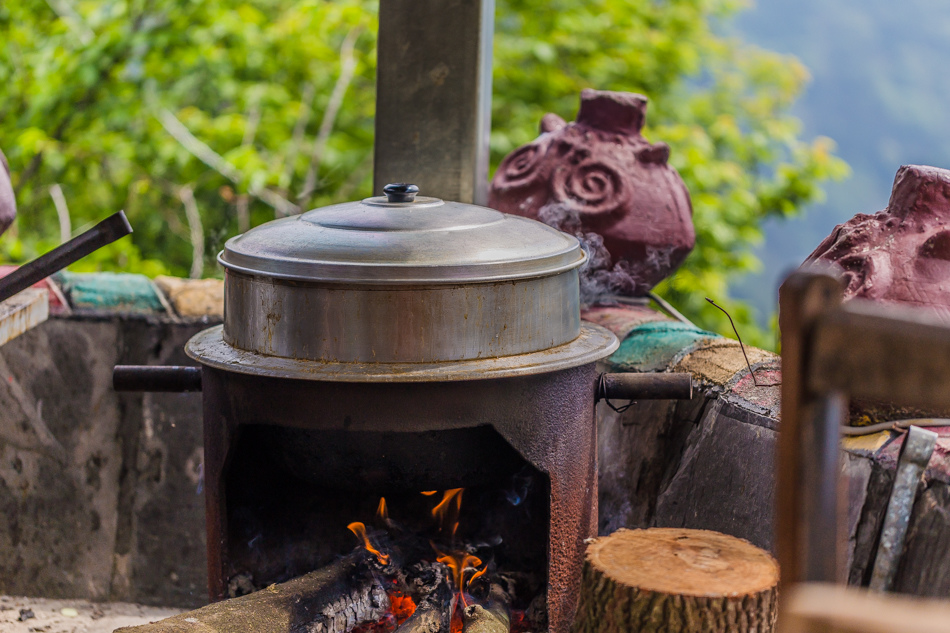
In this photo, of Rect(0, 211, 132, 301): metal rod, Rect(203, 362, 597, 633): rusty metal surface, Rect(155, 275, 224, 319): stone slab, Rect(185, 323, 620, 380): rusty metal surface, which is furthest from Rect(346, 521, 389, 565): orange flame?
Rect(155, 275, 224, 319): stone slab

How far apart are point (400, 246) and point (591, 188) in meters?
1.69

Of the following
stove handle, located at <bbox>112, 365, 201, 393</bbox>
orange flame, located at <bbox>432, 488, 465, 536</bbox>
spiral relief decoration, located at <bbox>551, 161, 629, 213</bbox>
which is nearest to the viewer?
stove handle, located at <bbox>112, 365, 201, 393</bbox>

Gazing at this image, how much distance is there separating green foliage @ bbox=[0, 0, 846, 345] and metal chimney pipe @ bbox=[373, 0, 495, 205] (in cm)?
269

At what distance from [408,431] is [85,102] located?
608cm

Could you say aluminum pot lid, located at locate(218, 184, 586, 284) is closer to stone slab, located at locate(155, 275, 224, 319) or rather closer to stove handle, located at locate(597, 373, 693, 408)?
stove handle, located at locate(597, 373, 693, 408)

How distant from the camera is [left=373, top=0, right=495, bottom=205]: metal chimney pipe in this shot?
3.61 m

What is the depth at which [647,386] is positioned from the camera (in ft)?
8.66

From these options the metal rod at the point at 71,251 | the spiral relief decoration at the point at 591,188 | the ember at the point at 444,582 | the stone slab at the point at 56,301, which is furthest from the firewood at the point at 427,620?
the stone slab at the point at 56,301

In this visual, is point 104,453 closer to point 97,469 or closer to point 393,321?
point 97,469

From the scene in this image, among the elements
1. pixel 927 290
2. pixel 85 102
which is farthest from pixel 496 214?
pixel 85 102

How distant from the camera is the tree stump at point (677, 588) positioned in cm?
190

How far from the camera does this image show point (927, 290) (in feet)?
7.91

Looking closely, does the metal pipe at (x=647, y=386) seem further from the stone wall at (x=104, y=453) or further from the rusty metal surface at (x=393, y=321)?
the stone wall at (x=104, y=453)

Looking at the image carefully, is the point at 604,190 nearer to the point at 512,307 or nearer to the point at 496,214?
the point at 496,214
